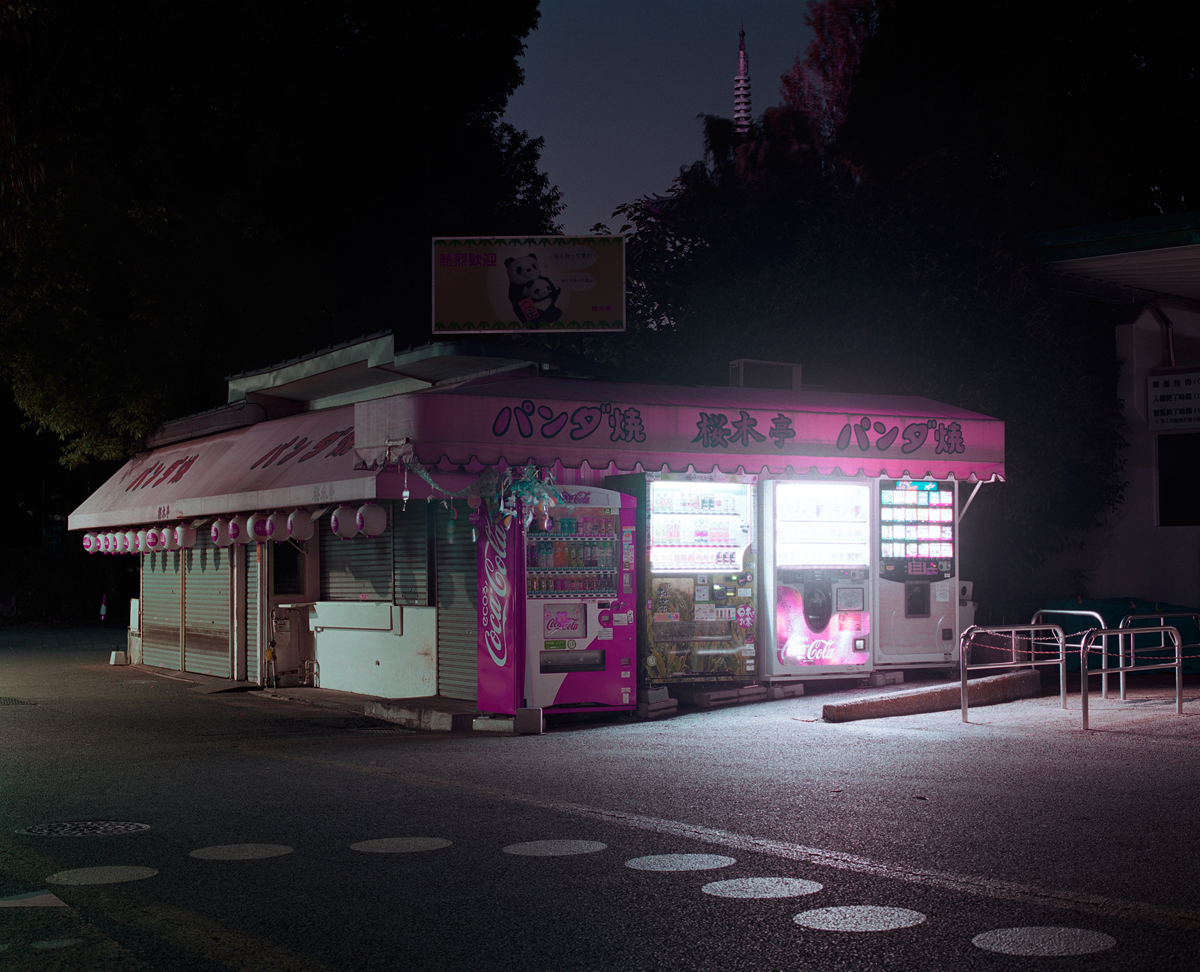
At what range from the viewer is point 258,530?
15023 millimetres

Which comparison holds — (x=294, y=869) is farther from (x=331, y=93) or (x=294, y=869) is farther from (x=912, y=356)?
(x=331, y=93)

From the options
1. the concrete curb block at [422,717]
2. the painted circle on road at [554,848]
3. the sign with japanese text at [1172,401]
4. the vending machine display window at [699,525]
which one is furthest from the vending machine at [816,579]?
the painted circle on road at [554,848]

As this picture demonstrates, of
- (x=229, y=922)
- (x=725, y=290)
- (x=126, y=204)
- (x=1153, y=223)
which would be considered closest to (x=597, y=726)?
(x=229, y=922)

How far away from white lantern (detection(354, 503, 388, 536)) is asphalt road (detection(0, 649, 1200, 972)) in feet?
9.17

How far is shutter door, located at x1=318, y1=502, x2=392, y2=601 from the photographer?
1493cm

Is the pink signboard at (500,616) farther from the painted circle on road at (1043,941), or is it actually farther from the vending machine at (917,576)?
the painted circle on road at (1043,941)

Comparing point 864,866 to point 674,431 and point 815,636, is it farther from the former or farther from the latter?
point 815,636

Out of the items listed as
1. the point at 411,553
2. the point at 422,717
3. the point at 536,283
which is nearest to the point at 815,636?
the point at 422,717

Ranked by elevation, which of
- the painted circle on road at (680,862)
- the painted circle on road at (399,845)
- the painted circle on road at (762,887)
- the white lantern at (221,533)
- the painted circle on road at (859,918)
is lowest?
the painted circle on road at (399,845)

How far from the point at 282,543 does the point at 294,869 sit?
1108 centimetres

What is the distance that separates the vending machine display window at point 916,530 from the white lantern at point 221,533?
8595mm

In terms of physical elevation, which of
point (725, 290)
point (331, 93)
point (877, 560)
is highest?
point (331, 93)

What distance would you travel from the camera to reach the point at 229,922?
5.41 meters

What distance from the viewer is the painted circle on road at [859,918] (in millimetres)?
5164
